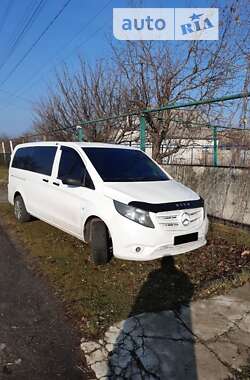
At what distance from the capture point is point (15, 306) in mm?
3654

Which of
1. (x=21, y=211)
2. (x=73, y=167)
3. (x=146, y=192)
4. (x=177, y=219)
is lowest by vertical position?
(x=21, y=211)

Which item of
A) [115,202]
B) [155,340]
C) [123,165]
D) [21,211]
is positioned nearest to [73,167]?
[123,165]

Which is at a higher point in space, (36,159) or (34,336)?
(36,159)

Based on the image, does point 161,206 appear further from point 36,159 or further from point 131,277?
point 36,159

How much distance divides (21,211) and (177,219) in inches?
159

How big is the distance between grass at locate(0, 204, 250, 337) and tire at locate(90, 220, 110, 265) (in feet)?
0.59

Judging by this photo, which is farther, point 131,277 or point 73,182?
point 73,182

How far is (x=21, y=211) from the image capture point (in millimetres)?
7129

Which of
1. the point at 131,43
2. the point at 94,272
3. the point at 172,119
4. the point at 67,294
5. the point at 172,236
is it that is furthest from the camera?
the point at 131,43

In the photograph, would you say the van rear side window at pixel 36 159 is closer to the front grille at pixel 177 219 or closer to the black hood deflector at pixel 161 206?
the black hood deflector at pixel 161 206

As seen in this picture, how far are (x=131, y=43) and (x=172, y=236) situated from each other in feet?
28.7

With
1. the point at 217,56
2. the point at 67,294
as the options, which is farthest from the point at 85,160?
the point at 217,56

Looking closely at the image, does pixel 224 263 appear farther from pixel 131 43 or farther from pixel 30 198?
pixel 131 43

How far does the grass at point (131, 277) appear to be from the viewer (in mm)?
3582
